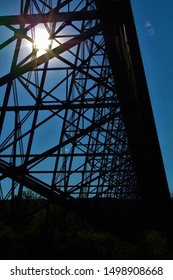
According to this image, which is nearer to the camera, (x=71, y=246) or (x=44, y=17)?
(x=44, y=17)

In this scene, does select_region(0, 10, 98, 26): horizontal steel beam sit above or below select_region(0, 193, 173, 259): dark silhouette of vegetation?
above

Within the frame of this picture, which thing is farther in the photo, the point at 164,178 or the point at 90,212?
the point at 164,178

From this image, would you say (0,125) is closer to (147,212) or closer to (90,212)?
(90,212)

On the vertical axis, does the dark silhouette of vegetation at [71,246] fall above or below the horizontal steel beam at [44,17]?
below

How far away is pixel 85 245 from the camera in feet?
23.0

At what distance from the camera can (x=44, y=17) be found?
6238 mm

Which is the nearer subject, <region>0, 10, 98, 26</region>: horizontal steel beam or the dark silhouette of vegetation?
<region>0, 10, 98, 26</region>: horizontal steel beam

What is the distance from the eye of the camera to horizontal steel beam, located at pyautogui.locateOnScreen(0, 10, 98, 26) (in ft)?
20.2

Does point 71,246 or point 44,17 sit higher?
point 44,17

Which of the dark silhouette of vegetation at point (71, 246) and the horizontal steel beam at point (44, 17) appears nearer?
the horizontal steel beam at point (44, 17)

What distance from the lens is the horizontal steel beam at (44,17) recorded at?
616 centimetres

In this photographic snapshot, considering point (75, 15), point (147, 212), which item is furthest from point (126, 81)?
point (147, 212)

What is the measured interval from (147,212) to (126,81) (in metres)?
5.55
